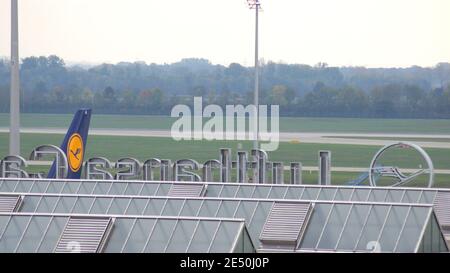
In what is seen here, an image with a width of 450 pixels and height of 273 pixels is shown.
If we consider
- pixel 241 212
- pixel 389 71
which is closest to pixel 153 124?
pixel 389 71

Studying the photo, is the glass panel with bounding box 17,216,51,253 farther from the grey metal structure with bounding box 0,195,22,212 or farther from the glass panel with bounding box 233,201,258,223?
the glass panel with bounding box 233,201,258,223

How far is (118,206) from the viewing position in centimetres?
3581

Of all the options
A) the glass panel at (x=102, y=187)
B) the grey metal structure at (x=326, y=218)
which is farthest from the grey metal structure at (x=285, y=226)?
the glass panel at (x=102, y=187)

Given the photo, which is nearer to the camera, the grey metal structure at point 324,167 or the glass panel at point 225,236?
the glass panel at point 225,236

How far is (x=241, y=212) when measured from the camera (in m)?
34.4

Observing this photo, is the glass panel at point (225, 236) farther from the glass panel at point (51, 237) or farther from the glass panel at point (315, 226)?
the glass panel at point (315, 226)

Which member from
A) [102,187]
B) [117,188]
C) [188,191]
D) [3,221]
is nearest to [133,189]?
[117,188]

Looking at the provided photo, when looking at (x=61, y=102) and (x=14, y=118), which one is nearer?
(x=14, y=118)

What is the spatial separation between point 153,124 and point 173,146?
34.8 meters

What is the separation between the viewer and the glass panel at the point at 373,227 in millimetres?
31403

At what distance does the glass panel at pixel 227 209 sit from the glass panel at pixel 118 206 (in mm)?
3173
